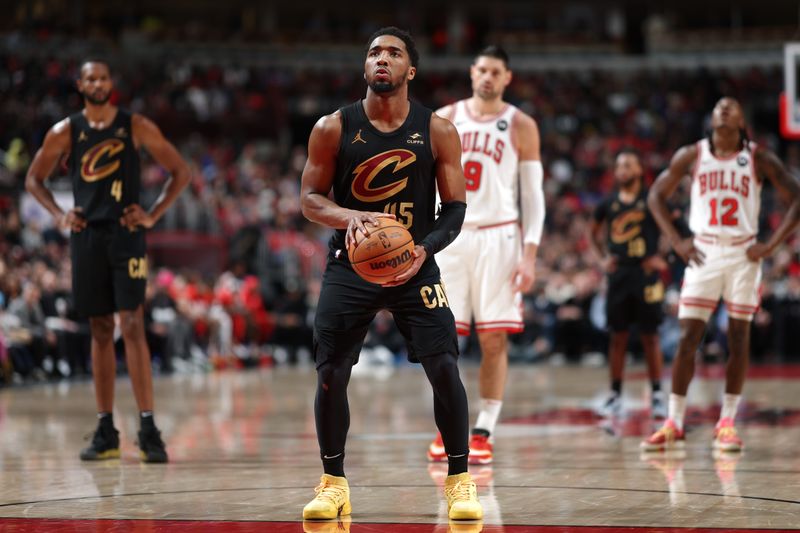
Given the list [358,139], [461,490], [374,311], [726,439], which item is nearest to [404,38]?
[358,139]

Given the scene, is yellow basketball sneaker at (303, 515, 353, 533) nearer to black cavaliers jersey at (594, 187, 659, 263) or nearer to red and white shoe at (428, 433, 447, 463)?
red and white shoe at (428, 433, 447, 463)

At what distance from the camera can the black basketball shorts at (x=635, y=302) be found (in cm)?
1006

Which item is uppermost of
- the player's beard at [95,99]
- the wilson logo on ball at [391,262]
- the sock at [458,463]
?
the player's beard at [95,99]

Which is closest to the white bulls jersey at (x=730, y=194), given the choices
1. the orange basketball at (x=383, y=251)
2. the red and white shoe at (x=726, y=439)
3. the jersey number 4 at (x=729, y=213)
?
the jersey number 4 at (x=729, y=213)

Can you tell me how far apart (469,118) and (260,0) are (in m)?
28.0

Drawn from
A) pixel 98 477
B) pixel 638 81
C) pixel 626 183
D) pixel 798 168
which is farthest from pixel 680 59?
pixel 98 477

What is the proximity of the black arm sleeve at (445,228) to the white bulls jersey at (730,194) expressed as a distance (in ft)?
10.2

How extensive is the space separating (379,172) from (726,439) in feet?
11.5

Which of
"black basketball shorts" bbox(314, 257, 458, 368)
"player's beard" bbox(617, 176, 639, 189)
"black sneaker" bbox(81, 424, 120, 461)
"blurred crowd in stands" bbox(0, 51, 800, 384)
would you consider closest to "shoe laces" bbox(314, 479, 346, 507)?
"black basketball shorts" bbox(314, 257, 458, 368)

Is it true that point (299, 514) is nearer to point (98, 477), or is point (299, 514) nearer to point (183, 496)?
point (183, 496)

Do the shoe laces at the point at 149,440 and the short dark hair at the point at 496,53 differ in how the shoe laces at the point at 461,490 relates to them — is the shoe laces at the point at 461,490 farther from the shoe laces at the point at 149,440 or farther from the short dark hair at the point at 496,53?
the short dark hair at the point at 496,53

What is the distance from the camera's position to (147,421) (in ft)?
23.1

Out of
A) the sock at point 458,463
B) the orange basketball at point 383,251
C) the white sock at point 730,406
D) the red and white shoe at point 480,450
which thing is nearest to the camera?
the orange basketball at point 383,251

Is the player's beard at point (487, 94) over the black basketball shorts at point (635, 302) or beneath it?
over
